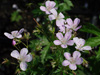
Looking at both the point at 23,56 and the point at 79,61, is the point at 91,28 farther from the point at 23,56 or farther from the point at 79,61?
the point at 23,56

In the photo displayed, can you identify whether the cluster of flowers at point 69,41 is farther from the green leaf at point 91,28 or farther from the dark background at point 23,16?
the dark background at point 23,16

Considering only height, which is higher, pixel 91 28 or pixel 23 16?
pixel 23 16

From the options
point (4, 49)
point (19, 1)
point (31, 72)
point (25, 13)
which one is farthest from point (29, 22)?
point (31, 72)

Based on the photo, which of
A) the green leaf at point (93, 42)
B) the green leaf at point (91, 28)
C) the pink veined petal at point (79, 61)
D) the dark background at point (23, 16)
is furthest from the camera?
the dark background at point (23, 16)

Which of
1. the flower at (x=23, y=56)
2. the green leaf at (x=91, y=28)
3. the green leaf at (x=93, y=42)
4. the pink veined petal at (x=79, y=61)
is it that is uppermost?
the green leaf at (x=91, y=28)

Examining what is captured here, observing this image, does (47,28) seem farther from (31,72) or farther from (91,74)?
(91,74)

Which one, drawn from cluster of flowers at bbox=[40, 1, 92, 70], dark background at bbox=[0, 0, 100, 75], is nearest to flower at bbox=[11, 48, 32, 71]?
cluster of flowers at bbox=[40, 1, 92, 70]

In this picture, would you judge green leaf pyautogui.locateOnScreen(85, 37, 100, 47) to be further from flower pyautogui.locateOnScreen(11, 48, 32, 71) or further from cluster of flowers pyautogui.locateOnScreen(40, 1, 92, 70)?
flower pyautogui.locateOnScreen(11, 48, 32, 71)

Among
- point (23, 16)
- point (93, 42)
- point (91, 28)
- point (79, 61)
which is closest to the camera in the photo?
point (79, 61)

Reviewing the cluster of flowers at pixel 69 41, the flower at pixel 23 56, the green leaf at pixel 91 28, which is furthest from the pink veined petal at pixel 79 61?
the green leaf at pixel 91 28

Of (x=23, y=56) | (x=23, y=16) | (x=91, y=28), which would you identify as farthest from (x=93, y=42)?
(x=23, y=16)

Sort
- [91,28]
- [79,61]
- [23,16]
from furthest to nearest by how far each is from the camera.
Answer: [23,16], [91,28], [79,61]
